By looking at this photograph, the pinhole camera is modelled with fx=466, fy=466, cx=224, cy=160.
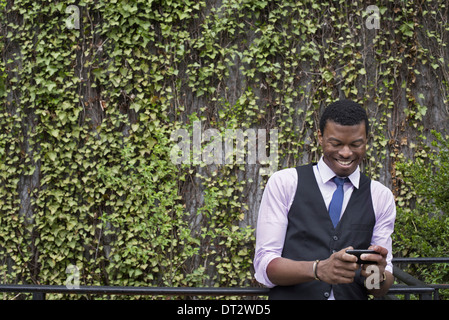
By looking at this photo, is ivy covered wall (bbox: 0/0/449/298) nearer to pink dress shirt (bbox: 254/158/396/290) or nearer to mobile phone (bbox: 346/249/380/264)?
pink dress shirt (bbox: 254/158/396/290)

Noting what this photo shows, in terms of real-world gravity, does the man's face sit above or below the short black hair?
below

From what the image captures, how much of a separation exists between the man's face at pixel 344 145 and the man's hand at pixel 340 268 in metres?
0.35

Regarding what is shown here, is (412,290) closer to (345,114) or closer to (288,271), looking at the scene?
(288,271)

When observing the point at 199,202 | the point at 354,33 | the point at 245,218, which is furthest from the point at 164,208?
the point at 354,33

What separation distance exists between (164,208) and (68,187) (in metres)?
0.85

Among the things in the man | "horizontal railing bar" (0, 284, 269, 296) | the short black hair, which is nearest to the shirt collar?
the man

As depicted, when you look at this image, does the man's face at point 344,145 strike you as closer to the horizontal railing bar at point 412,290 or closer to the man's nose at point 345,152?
the man's nose at point 345,152

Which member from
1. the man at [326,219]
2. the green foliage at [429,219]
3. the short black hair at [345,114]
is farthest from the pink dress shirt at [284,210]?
the green foliage at [429,219]

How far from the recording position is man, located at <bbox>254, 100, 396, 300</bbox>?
1.48 meters

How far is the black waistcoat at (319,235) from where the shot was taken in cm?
150

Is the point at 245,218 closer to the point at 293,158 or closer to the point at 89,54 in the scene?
the point at 293,158

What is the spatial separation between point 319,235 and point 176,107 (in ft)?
8.65

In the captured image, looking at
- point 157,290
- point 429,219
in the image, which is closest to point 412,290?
point 157,290

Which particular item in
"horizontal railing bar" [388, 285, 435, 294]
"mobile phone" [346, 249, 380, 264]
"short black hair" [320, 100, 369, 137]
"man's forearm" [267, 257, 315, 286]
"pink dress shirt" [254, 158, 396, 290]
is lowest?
"horizontal railing bar" [388, 285, 435, 294]
